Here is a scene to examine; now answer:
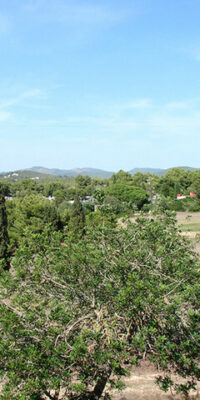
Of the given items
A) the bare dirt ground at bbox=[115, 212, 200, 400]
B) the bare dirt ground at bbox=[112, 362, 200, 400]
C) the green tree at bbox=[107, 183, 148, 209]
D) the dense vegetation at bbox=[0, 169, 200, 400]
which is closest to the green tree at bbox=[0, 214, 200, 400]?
the dense vegetation at bbox=[0, 169, 200, 400]

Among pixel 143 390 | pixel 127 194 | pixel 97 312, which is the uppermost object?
pixel 97 312

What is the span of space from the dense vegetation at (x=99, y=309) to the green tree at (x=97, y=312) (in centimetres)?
2

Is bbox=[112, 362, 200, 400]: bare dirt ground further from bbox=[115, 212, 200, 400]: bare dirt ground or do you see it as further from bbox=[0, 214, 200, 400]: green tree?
bbox=[0, 214, 200, 400]: green tree

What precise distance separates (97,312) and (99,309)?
16 centimetres

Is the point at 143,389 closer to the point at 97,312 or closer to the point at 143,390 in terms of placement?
the point at 143,390

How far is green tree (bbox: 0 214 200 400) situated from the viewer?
539 cm

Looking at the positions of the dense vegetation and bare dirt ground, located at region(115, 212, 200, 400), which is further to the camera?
bare dirt ground, located at region(115, 212, 200, 400)

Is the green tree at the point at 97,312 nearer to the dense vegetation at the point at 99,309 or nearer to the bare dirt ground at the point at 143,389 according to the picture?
the dense vegetation at the point at 99,309

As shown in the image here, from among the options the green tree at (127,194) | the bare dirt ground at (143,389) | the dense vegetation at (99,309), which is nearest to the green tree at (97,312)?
the dense vegetation at (99,309)

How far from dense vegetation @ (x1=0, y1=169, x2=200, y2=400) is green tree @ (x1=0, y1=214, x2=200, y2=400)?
0.8 inches

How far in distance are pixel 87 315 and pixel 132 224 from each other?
8.96 feet

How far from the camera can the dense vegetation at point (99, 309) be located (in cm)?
540

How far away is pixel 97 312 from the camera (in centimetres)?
656

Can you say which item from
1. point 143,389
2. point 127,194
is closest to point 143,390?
point 143,389
